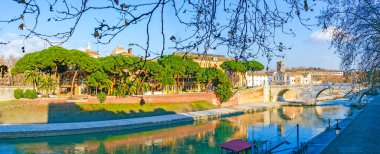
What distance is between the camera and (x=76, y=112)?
105 ft

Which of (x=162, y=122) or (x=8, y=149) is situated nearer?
(x=8, y=149)

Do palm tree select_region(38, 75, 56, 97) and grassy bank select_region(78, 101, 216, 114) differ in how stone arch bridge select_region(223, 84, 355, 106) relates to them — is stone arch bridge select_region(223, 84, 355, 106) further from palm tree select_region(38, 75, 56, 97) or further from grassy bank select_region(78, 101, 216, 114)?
palm tree select_region(38, 75, 56, 97)

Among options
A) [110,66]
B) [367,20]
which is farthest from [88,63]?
[367,20]

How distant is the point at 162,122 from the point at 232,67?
2265cm

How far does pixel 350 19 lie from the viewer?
48.8 feet

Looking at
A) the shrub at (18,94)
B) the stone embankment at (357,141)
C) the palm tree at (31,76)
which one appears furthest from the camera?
the shrub at (18,94)

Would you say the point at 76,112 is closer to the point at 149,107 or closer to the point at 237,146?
the point at 149,107

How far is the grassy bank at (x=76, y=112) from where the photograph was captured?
29297 mm

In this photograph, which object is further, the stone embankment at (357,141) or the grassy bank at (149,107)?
the grassy bank at (149,107)

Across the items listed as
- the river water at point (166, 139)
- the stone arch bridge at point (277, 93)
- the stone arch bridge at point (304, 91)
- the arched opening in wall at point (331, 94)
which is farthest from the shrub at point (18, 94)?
the arched opening in wall at point (331, 94)

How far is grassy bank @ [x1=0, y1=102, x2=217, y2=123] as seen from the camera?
29297mm

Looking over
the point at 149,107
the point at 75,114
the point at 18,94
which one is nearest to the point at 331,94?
the point at 149,107

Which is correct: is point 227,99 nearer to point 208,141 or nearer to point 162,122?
point 162,122

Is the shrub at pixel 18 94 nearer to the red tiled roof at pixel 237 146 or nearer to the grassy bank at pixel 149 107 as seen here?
the grassy bank at pixel 149 107
